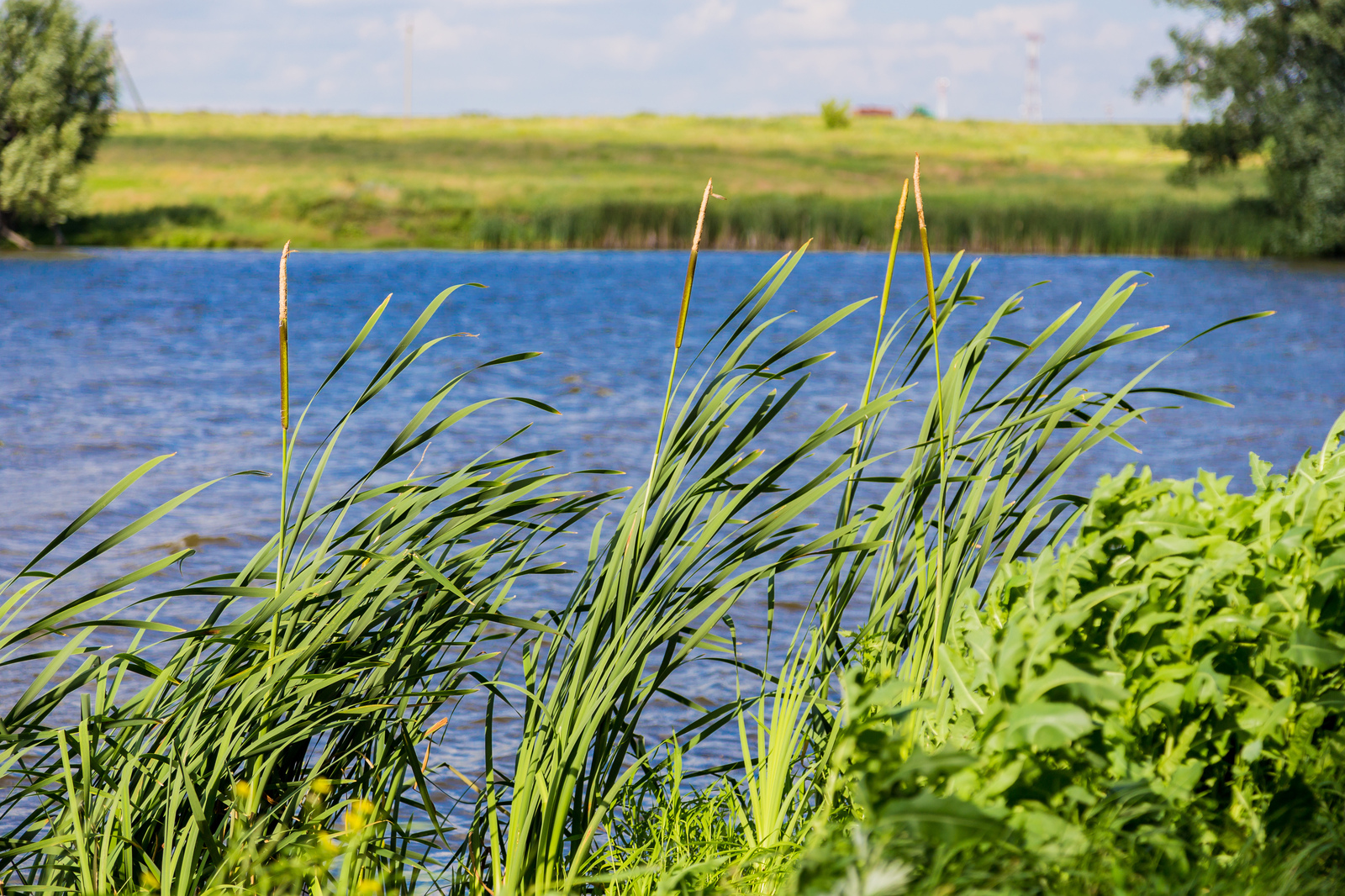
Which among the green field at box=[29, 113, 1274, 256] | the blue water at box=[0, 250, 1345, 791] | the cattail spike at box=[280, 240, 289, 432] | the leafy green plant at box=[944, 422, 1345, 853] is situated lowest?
the blue water at box=[0, 250, 1345, 791]

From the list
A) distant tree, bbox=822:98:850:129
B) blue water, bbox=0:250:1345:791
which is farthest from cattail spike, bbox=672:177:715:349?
distant tree, bbox=822:98:850:129

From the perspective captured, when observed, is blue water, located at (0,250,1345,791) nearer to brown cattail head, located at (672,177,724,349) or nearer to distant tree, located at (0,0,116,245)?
brown cattail head, located at (672,177,724,349)

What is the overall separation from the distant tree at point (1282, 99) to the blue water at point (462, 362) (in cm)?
182

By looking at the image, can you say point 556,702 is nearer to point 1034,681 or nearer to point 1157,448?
point 1034,681

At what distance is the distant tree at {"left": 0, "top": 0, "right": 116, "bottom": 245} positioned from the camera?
3238cm

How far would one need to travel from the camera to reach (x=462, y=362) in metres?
14.1

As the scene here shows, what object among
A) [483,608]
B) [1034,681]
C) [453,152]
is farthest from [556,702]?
[453,152]

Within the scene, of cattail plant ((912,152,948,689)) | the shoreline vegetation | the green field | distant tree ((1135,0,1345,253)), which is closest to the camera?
the shoreline vegetation

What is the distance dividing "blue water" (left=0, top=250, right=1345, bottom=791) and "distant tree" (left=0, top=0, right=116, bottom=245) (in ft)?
12.8

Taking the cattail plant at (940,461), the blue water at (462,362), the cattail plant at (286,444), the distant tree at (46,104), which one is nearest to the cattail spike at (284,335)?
the cattail plant at (286,444)

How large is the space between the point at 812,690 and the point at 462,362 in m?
12.4

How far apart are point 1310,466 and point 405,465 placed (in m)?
6.54

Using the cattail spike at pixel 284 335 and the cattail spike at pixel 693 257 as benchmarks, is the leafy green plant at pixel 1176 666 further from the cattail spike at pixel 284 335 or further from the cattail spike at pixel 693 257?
the cattail spike at pixel 284 335

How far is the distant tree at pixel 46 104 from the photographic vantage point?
32375 mm
